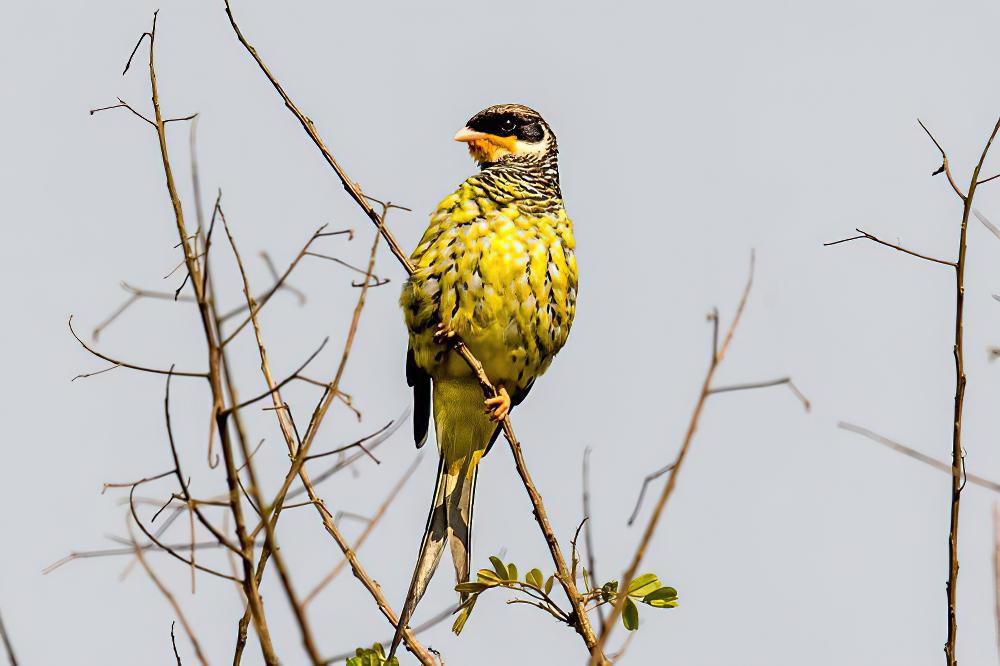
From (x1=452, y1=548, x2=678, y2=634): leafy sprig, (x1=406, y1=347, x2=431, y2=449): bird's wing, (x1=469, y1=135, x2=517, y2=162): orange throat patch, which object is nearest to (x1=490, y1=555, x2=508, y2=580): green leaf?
(x1=452, y1=548, x2=678, y2=634): leafy sprig

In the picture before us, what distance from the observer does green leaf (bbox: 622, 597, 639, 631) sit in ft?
12.6

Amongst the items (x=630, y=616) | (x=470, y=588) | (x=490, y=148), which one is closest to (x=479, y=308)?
(x=490, y=148)

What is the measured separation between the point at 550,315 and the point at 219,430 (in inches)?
119

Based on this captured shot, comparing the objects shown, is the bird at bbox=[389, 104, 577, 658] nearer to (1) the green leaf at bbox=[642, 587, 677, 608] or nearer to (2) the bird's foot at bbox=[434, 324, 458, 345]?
(2) the bird's foot at bbox=[434, 324, 458, 345]

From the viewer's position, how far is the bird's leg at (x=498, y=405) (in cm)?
513

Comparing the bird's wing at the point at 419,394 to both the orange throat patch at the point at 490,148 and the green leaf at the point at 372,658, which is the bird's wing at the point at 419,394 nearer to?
the orange throat patch at the point at 490,148

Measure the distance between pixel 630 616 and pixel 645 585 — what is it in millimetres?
161

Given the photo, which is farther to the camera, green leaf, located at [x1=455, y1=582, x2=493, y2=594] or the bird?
the bird

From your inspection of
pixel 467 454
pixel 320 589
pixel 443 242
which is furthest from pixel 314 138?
pixel 467 454

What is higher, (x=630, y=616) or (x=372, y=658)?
(x=630, y=616)

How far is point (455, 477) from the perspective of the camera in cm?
555

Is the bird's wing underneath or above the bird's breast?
underneath

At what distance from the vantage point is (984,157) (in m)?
3.15

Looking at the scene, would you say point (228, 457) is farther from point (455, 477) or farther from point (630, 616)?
point (455, 477)
